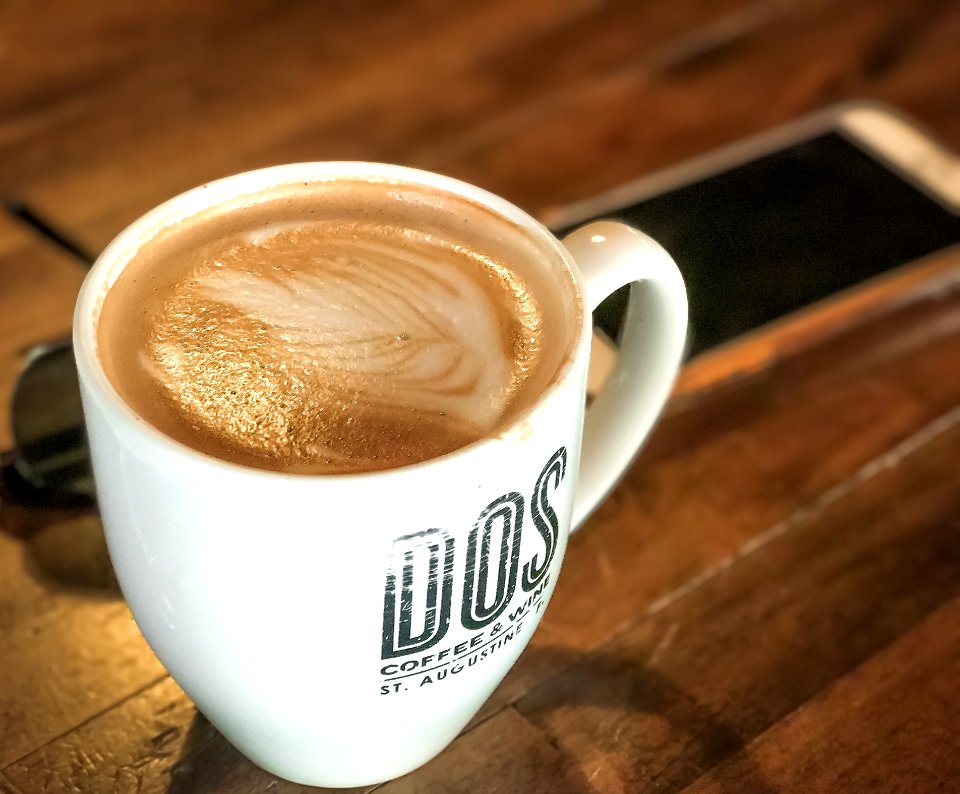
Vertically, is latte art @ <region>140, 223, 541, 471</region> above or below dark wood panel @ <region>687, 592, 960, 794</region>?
above

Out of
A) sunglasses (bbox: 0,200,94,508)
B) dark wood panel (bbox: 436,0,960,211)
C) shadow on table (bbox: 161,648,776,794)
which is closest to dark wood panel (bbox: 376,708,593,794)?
shadow on table (bbox: 161,648,776,794)

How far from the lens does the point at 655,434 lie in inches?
27.8

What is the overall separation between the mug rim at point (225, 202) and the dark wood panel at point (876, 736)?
236 millimetres

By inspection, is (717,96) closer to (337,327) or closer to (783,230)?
(783,230)

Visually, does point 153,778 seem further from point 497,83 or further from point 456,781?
point 497,83

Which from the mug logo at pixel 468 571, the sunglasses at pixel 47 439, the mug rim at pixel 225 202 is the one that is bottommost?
the sunglasses at pixel 47 439

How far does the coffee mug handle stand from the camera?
1.57ft

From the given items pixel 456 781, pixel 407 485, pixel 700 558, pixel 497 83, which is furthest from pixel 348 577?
pixel 497 83

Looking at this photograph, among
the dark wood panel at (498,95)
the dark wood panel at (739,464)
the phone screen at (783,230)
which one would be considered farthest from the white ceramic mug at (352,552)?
the dark wood panel at (498,95)

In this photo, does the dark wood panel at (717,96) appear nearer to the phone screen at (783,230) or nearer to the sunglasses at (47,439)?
the phone screen at (783,230)

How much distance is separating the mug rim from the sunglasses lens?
0.60 ft

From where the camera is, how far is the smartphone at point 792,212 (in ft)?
2.48

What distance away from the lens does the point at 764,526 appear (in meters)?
0.66

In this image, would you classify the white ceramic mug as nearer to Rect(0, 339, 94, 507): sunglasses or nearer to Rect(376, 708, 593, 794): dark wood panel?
Rect(376, 708, 593, 794): dark wood panel
